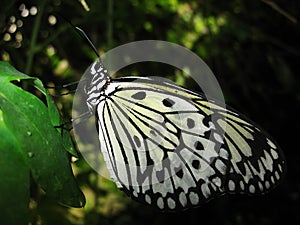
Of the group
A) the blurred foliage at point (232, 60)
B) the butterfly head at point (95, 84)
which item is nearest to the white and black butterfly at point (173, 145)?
the butterfly head at point (95, 84)

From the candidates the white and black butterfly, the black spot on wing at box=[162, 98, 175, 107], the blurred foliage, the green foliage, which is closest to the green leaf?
the green foliage

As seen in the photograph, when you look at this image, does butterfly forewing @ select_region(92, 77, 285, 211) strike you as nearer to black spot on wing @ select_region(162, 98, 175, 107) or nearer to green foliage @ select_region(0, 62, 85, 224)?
black spot on wing @ select_region(162, 98, 175, 107)

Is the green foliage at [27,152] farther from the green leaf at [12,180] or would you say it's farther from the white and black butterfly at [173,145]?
the white and black butterfly at [173,145]

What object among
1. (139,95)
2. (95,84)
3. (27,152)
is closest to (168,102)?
(139,95)

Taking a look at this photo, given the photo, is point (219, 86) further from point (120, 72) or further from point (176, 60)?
point (120, 72)

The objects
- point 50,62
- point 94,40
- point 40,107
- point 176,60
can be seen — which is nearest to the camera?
point 40,107

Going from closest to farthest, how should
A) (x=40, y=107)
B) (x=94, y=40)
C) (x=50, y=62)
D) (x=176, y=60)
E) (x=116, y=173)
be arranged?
(x=40, y=107) < (x=116, y=173) < (x=50, y=62) < (x=94, y=40) < (x=176, y=60)

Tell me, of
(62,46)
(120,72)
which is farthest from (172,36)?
(62,46)
